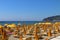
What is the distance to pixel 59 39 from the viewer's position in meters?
9.97

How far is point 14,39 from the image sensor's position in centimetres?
1401

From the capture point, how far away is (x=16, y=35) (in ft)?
49.3

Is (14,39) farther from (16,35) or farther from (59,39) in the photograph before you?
(59,39)

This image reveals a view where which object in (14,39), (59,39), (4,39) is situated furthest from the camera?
(14,39)

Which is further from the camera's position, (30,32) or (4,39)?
(30,32)

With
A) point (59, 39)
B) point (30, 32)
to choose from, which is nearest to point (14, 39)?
point (30, 32)

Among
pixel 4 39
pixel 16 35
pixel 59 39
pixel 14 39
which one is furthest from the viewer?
pixel 16 35

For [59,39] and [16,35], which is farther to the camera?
[16,35]

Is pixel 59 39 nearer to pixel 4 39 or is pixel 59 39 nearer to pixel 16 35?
pixel 4 39

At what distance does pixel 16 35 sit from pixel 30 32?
1910 mm

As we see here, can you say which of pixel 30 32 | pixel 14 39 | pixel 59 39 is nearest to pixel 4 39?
pixel 59 39

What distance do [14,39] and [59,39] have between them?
5067mm

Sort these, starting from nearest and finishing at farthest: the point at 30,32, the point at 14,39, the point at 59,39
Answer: the point at 59,39 → the point at 14,39 → the point at 30,32

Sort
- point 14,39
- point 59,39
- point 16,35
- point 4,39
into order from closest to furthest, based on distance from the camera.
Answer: point 4,39 < point 59,39 < point 14,39 < point 16,35
